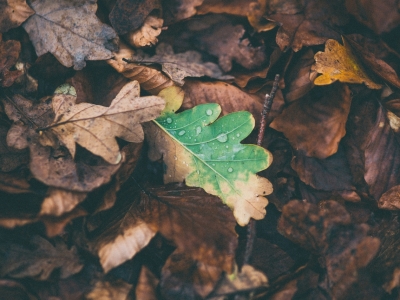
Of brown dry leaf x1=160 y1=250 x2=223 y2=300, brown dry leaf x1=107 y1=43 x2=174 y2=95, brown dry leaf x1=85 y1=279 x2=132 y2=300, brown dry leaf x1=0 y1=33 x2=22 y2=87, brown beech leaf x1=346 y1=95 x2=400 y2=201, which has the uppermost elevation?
brown dry leaf x1=0 y1=33 x2=22 y2=87

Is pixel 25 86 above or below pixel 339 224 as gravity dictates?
above

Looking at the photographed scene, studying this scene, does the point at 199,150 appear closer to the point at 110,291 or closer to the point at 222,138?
the point at 222,138

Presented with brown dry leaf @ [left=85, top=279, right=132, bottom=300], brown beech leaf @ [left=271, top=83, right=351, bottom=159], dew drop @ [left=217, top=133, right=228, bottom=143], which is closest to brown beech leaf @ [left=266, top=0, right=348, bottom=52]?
brown beech leaf @ [left=271, top=83, right=351, bottom=159]

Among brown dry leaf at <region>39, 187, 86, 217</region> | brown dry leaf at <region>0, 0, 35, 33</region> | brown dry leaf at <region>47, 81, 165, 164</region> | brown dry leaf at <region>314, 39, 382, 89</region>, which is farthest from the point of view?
brown dry leaf at <region>0, 0, 35, 33</region>

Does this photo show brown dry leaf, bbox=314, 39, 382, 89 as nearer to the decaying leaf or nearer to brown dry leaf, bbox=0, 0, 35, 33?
the decaying leaf

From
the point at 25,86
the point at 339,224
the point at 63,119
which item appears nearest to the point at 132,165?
the point at 63,119

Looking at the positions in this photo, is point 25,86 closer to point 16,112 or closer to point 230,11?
point 16,112

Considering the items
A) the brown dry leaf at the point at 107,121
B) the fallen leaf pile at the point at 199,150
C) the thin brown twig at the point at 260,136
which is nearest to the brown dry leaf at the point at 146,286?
the fallen leaf pile at the point at 199,150
